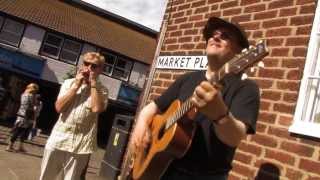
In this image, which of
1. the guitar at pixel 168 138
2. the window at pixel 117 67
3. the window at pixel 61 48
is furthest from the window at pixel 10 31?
the guitar at pixel 168 138

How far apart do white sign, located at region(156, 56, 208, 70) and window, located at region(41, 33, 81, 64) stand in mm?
23173

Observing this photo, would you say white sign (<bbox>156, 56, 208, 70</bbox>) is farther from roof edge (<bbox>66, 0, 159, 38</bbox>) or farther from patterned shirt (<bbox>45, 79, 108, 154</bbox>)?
roof edge (<bbox>66, 0, 159, 38</bbox>)

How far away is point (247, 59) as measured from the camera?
2416 mm

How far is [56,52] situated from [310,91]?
1038 inches

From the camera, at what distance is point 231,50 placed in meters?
3.02

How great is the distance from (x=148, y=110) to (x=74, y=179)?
1552 mm

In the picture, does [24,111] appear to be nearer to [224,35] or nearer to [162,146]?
[162,146]

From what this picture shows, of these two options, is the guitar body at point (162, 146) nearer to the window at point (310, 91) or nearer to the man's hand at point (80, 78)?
the window at point (310, 91)

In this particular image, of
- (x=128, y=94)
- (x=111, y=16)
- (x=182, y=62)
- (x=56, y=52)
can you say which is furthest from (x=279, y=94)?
(x=111, y=16)

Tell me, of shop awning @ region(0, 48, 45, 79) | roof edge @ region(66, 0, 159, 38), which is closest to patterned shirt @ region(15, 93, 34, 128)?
shop awning @ region(0, 48, 45, 79)

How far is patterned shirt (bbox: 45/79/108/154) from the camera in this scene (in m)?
4.91

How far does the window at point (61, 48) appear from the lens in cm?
2920

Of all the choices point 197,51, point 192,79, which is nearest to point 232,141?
point 192,79

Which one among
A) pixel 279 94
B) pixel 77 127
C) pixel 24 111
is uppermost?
pixel 279 94
